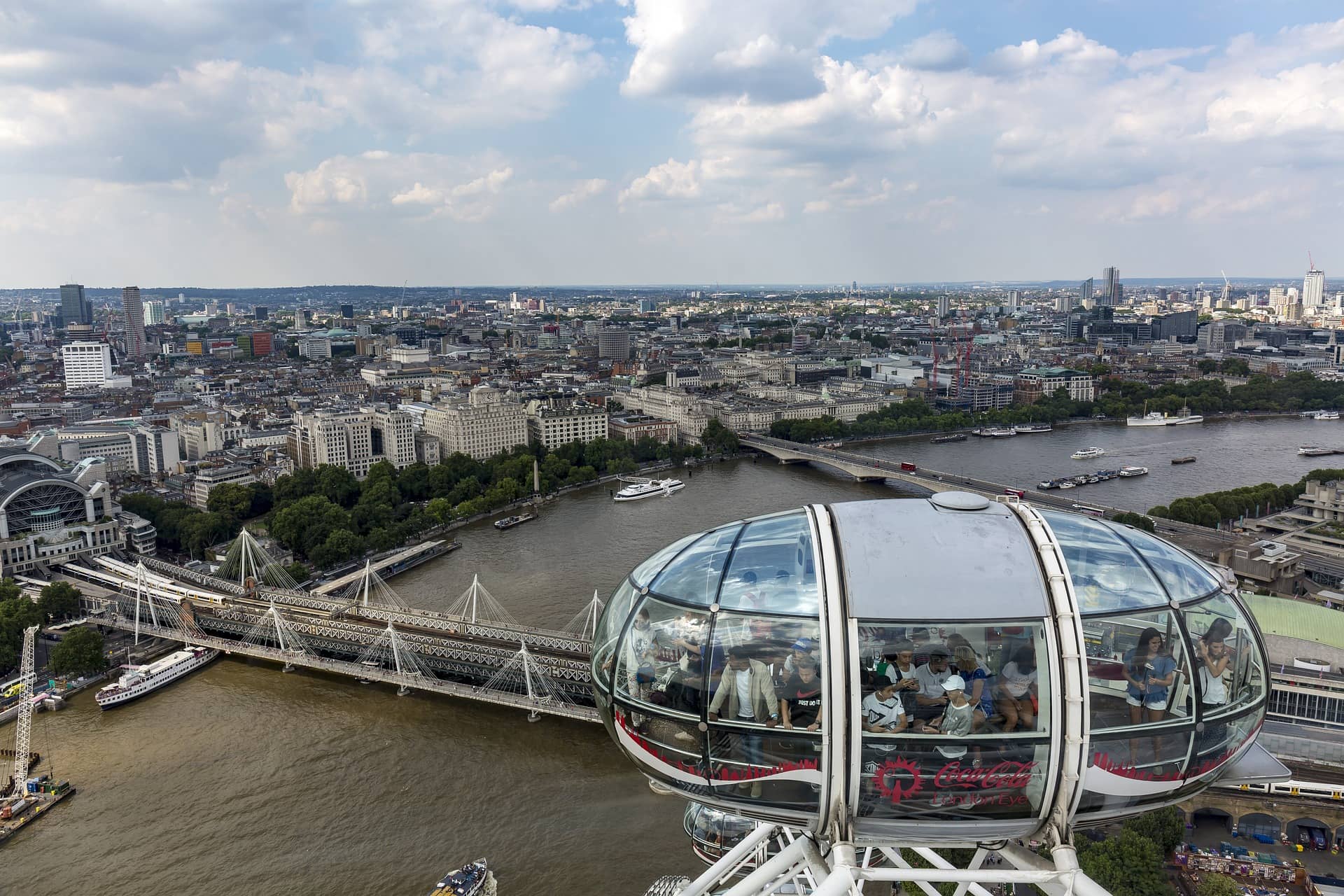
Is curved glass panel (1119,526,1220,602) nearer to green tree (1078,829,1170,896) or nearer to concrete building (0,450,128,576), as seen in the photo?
green tree (1078,829,1170,896)

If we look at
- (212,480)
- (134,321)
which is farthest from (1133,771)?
(134,321)

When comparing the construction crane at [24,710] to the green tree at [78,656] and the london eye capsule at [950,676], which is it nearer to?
the green tree at [78,656]

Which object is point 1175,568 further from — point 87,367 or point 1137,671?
point 87,367

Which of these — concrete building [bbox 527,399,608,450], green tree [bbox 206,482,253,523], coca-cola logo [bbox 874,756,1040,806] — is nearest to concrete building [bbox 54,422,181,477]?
green tree [bbox 206,482,253,523]

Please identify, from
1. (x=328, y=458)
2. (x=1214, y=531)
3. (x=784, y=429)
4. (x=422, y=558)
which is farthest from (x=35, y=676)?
(x=784, y=429)

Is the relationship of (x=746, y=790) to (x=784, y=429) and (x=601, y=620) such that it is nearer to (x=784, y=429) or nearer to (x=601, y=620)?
(x=601, y=620)

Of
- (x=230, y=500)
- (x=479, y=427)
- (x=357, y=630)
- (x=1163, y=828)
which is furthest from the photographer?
(x=479, y=427)

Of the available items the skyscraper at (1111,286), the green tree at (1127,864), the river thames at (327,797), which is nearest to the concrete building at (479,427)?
the river thames at (327,797)

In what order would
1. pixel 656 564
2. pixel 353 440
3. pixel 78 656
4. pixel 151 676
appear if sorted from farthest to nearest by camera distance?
pixel 353 440 < pixel 78 656 < pixel 151 676 < pixel 656 564
